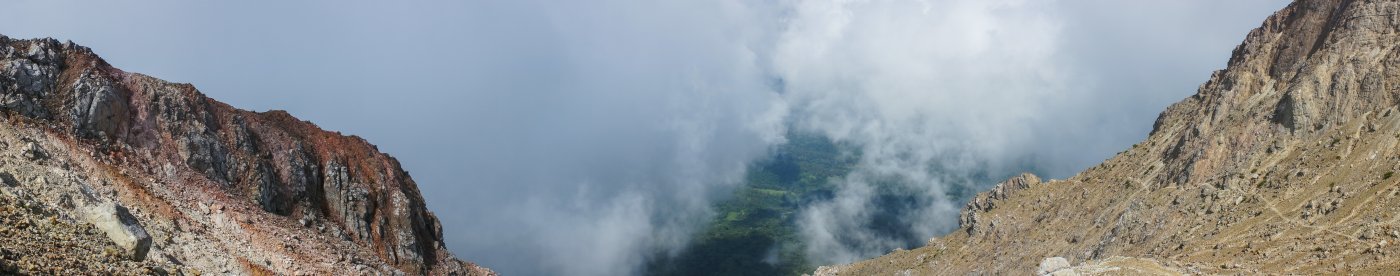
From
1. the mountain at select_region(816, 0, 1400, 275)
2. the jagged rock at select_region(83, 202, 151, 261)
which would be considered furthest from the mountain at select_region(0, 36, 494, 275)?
the mountain at select_region(816, 0, 1400, 275)

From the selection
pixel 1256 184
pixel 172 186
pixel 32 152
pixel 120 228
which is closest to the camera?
pixel 120 228

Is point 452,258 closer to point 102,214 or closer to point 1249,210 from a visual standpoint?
point 102,214

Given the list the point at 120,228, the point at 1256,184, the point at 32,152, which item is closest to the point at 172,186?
the point at 32,152

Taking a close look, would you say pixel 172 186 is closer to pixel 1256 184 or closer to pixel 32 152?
pixel 32 152

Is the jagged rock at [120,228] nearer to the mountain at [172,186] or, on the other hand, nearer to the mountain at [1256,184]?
the mountain at [172,186]

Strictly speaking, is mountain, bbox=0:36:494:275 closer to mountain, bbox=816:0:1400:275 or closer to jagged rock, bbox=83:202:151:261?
jagged rock, bbox=83:202:151:261

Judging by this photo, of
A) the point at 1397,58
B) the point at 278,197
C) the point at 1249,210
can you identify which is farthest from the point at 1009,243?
the point at 278,197

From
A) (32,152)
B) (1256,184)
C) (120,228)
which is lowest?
(120,228)

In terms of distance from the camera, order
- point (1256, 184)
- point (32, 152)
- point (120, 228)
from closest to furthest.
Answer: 1. point (120, 228)
2. point (32, 152)
3. point (1256, 184)
